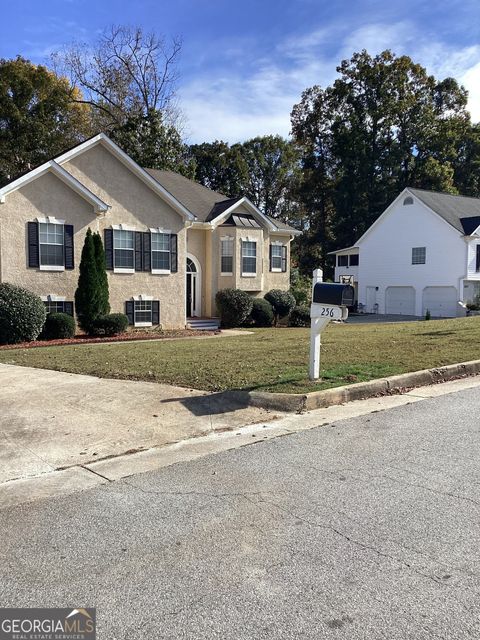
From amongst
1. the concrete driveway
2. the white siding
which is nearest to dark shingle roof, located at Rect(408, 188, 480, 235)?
the white siding

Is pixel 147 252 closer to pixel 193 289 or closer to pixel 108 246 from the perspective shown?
pixel 108 246

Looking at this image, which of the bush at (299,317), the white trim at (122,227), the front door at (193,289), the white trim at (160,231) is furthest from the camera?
the front door at (193,289)

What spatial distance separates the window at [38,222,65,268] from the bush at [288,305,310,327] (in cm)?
1074

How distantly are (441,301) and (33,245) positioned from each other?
94.5 feet

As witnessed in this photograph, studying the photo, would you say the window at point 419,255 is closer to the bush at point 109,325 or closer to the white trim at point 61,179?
the white trim at point 61,179

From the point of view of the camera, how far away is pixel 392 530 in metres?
3.71

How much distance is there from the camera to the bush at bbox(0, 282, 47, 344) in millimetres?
15977

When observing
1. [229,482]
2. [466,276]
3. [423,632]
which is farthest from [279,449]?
[466,276]

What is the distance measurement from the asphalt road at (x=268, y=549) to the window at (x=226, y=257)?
63.4 ft

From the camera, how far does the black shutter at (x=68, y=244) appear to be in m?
18.8

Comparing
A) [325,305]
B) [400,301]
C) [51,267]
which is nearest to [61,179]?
[51,267]

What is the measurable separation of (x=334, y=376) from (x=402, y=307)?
110 feet

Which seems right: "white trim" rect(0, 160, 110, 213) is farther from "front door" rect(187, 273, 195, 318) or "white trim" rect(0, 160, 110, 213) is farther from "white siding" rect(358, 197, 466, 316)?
"white siding" rect(358, 197, 466, 316)

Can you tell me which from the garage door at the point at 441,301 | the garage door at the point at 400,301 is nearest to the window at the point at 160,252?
the garage door at the point at 441,301
